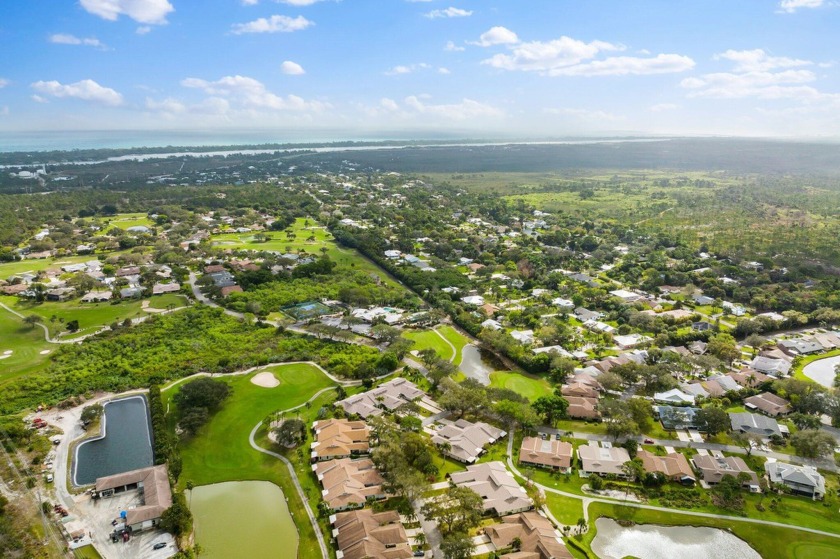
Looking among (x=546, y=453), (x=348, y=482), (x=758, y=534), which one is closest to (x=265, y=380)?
(x=348, y=482)

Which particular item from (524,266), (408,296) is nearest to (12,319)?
(408,296)

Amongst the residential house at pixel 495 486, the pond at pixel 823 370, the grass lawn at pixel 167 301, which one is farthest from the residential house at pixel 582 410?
the grass lawn at pixel 167 301

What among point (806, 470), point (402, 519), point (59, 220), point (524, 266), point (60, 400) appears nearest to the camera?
point (402, 519)

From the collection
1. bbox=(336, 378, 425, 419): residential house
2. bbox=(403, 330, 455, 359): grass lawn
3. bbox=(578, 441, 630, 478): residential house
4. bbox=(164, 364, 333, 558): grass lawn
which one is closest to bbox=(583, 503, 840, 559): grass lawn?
bbox=(578, 441, 630, 478): residential house

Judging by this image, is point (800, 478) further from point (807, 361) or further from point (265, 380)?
point (265, 380)

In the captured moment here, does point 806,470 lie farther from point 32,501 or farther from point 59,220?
point 59,220

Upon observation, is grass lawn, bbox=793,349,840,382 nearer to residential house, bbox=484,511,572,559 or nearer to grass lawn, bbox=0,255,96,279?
→ residential house, bbox=484,511,572,559
